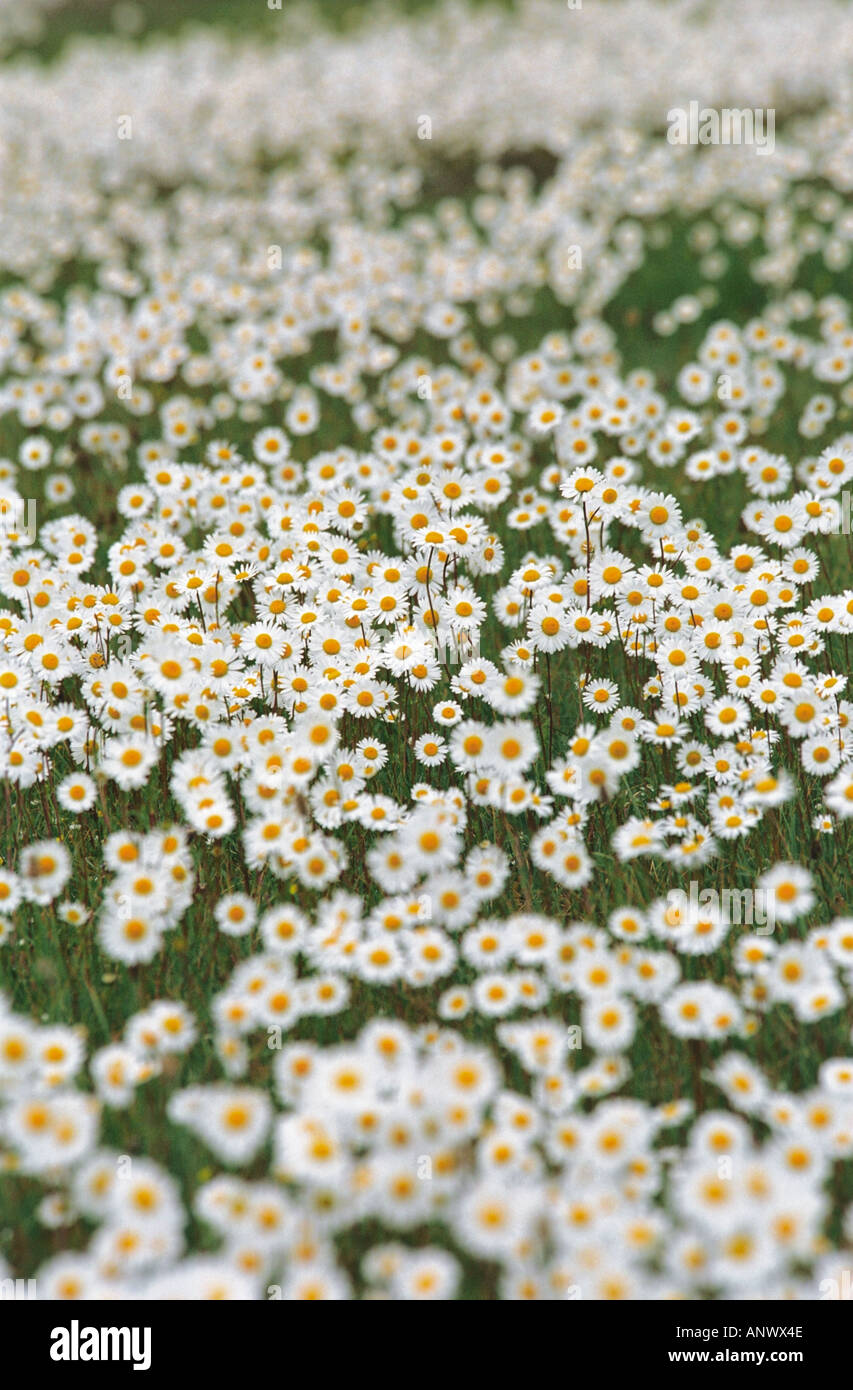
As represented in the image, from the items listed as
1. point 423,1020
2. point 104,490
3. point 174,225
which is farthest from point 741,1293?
point 174,225

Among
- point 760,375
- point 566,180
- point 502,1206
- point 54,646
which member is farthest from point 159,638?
point 566,180

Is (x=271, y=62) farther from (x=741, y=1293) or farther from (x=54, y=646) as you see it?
(x=741, y=1293)
